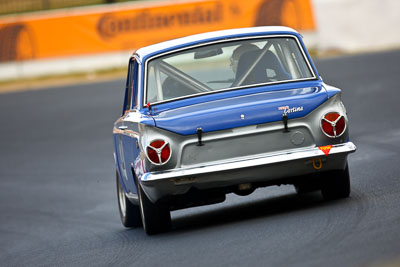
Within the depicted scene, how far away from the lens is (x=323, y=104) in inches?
308

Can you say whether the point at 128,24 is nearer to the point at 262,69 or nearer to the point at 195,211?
the point at 195,211

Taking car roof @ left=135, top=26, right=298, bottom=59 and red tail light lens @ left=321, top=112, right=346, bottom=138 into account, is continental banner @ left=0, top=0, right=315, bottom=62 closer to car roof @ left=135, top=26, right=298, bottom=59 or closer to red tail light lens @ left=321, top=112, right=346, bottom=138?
car roof @ left=135, top=26, right=298, bottom=59

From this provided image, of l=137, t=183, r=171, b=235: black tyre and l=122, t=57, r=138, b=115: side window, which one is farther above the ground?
l=122, t=57, r=138, b=115: side window

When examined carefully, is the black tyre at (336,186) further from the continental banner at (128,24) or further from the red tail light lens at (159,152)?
the continental banner at (128,24)

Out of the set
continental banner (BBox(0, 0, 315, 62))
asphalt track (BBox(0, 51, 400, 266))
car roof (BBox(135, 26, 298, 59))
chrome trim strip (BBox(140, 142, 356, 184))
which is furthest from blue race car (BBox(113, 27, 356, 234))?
continental banner (BBox(0, 0, 315, 62))

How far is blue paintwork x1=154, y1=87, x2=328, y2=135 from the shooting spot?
25.2ft

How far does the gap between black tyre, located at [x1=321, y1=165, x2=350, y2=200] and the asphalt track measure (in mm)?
95

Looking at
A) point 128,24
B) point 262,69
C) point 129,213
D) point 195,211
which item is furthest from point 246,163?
point 128,24

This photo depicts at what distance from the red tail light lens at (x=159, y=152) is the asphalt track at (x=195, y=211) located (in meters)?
0.66

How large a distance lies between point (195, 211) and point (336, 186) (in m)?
2.30

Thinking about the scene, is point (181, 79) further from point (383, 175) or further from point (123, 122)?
point (383, 175)

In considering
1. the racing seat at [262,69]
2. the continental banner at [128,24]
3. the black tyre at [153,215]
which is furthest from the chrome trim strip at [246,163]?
the continental banner at [128,24]

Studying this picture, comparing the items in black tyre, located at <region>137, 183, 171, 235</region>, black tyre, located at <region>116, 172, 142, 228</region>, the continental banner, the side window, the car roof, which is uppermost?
the car roof

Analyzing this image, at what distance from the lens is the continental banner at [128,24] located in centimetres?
2802
